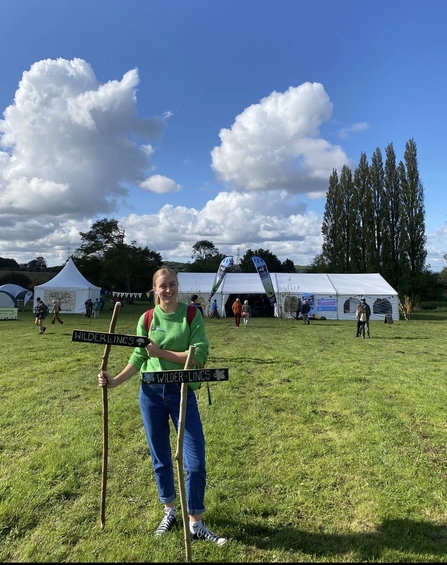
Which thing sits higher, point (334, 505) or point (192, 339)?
point (192, 339)

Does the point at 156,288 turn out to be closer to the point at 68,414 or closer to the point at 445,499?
the point at 445,499

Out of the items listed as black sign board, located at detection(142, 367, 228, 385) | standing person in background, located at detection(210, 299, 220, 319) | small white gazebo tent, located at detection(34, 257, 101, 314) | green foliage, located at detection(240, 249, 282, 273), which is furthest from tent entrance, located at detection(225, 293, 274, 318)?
green foliage, located at detection(240, 249, 282, 273)

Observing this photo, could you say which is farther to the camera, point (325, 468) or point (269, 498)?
point (325, 468)

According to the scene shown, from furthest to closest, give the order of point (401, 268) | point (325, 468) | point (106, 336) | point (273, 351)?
point (401, 268) < point (273, 351) < point (325, 468) < point (106, 336)

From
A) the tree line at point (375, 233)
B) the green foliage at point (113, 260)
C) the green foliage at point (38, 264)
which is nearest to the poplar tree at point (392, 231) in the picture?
the tree line at point (375, 233)

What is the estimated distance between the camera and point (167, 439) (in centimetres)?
262

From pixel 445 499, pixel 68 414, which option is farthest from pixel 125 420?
pixel 445 499

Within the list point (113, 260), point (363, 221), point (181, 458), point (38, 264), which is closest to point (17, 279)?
point (113, 260)

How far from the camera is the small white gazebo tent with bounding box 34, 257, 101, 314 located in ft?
88.5

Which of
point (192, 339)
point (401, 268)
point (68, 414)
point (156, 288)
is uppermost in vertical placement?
point (401, 268)

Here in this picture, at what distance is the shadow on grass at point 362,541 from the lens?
2.43 m

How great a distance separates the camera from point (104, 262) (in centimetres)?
4462

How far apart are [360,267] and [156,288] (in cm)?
4140

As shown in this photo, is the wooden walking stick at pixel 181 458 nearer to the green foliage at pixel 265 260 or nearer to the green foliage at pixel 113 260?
the green foliage at pixel 113 260
